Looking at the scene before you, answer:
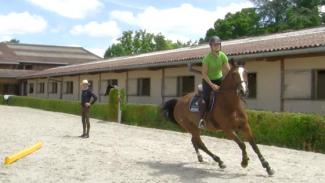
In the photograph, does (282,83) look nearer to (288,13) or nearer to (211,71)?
(211,71)

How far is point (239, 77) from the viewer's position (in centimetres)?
822

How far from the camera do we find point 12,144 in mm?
13062

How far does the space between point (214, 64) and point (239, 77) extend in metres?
0.83

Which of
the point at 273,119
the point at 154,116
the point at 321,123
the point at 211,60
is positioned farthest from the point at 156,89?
the point at 211,60

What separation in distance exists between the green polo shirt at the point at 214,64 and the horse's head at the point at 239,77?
0.48 m

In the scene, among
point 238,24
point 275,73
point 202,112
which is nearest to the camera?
point 202,112

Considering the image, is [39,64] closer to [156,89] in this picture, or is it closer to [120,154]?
[156,89]

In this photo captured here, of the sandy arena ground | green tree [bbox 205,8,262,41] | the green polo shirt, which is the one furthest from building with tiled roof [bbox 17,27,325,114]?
green tree [bbox 205,8,262,41]

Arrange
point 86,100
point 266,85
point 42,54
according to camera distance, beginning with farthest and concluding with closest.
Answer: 1. point 42,54
2. point 266,85
3. point 86,100

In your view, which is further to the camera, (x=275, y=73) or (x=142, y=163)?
(x=275, y=73)

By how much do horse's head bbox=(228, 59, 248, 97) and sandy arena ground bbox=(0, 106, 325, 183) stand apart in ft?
4.76

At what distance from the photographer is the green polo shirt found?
352 inches

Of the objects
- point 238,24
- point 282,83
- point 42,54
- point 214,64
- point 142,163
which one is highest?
point 238,24

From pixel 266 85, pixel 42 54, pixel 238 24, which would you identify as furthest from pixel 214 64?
pixel 42 54
